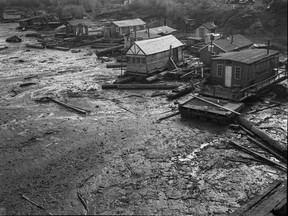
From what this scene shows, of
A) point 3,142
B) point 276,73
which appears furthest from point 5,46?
point 276,73

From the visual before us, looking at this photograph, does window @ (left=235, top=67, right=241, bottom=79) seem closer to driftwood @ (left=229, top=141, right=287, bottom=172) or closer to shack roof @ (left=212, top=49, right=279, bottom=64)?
shack roof @ (left=212, top=49, right=279, bottom=64)

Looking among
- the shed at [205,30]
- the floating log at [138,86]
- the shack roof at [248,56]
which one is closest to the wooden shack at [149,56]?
the floating log at [138,86]

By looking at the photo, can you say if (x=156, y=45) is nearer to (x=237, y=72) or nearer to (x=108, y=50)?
(x=237, y=72)

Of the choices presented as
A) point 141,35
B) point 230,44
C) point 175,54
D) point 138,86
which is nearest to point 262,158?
point 138,86

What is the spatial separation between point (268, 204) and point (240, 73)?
14.4 metres

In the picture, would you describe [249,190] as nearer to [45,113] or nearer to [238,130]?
[238,130]

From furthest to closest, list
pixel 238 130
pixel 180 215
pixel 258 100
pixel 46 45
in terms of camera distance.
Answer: pixel 46 45 → pixel 258 100 → pixel 238 130 → pixel 180 215

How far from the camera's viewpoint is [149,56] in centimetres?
3175

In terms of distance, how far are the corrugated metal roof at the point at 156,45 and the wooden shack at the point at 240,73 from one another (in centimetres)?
737

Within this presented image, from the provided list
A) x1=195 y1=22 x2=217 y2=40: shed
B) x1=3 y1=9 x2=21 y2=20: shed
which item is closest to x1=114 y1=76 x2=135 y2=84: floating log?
x1=195 y1=22 x2=217 y2=40: shed

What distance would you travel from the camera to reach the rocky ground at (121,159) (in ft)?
46.7

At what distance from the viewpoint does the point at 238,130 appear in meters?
20.3

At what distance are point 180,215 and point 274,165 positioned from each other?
5869 millimetres

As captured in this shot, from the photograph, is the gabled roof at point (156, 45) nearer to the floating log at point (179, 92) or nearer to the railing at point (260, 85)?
the floating log at point (179, 92)
